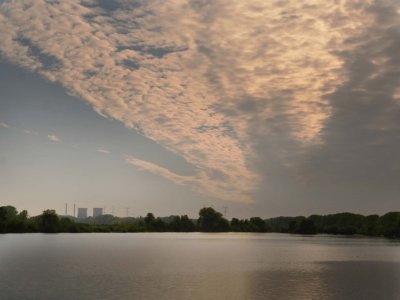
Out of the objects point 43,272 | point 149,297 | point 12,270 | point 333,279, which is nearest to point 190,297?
point 149,297

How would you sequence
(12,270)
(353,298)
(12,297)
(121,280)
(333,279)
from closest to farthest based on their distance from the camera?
(12,297) < (353,298) < (121,280) < (333,279) < (12,270)

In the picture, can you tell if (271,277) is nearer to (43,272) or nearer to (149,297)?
(149,297)

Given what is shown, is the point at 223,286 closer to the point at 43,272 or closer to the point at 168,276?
the point at 168,276

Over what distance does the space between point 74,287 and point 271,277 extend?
32223 mm

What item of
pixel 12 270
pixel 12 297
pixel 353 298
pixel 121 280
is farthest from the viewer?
pixel 12 270

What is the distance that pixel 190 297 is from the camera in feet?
179

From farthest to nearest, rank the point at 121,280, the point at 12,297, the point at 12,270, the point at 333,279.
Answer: the point at 12,270
the point at 333,279
the point at 121,280
the point at 12,297

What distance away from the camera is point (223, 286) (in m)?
64.8

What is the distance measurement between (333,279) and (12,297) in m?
48.1

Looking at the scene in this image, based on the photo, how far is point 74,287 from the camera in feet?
202

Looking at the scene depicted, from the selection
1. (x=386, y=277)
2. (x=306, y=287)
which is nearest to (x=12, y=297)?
(x=306, y=287)

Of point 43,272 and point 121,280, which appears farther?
point 43,272

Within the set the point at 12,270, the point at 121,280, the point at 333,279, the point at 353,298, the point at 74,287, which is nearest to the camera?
the point at 353,298

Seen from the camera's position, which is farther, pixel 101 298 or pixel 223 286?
pixel 223 286
